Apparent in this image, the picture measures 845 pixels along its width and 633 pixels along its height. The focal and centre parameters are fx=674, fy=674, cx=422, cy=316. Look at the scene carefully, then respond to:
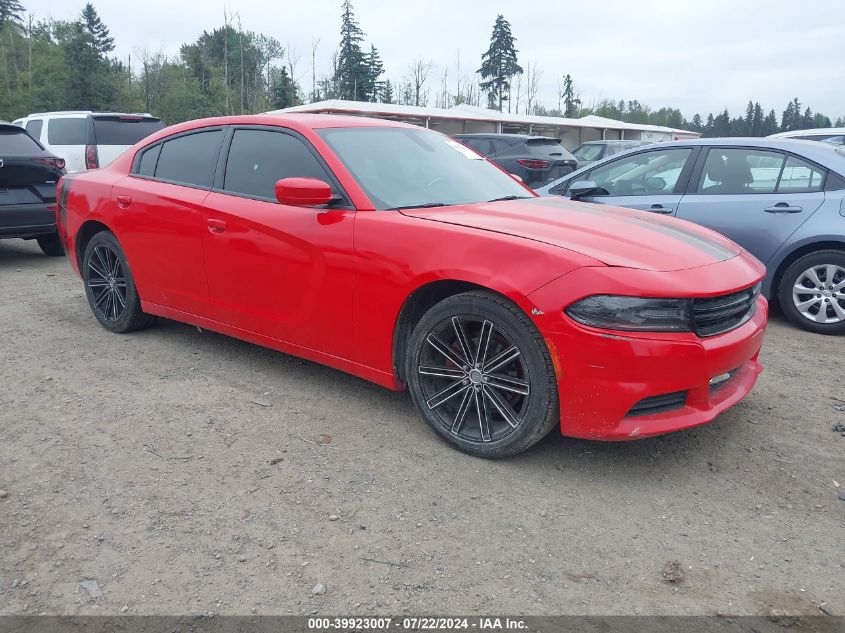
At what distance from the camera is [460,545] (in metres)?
2.54

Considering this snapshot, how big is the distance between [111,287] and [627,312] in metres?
3.96

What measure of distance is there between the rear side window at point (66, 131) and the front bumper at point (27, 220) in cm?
384

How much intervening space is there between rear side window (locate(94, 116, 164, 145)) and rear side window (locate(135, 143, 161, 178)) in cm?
718

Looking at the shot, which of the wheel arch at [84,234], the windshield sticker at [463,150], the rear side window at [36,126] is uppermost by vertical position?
the rear side window at [36,126]

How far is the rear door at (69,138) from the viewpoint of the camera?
11172 mm

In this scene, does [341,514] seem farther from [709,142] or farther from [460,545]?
[709,142]

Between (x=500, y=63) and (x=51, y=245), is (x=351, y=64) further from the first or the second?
(x=51, y=245)

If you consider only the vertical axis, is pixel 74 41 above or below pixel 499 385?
above

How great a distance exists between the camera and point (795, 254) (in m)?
5.45

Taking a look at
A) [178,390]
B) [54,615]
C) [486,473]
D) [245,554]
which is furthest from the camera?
[178,390]

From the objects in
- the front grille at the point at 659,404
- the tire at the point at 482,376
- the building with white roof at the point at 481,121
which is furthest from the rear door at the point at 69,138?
the building with white roof at the point at 481,121

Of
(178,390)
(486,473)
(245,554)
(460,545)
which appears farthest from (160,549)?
(178,390)

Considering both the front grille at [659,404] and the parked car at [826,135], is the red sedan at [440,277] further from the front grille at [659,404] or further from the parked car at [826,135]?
the parked car at [826,135]

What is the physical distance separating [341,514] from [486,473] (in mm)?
708
